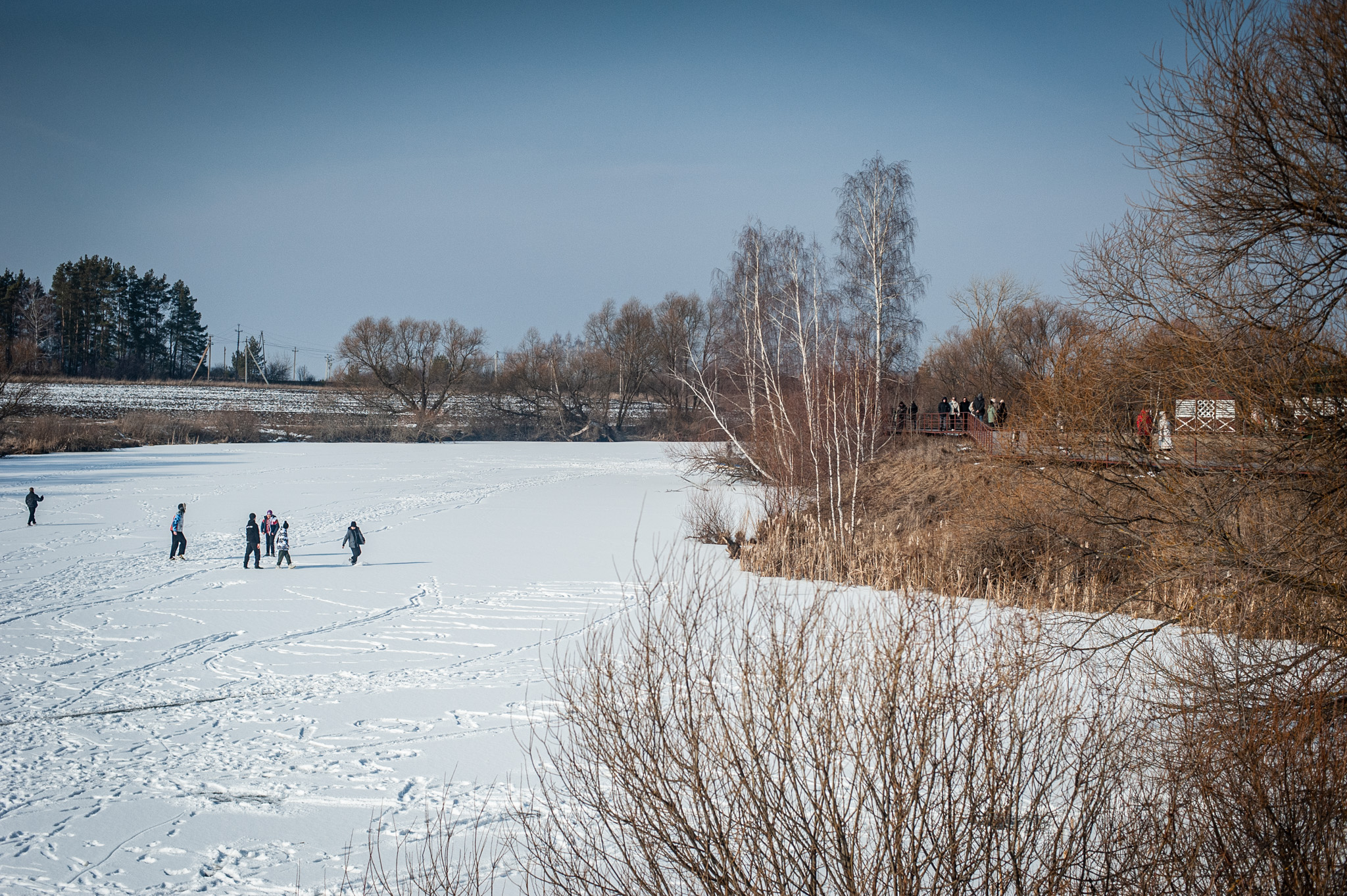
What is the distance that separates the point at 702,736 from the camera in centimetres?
520

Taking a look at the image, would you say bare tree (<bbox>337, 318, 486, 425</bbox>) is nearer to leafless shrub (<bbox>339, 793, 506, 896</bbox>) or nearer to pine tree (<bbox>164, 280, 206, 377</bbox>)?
pine tree (<bbox>164, 280, 206, 377</bbox>)

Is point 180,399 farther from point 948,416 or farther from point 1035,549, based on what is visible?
point 1035,549

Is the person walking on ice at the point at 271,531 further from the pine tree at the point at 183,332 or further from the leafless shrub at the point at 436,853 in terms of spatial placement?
the pine tree at the point at 183,332

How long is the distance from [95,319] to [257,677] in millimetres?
83563

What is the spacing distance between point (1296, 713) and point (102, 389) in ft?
262

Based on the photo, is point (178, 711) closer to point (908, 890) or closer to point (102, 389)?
point (908, 890)

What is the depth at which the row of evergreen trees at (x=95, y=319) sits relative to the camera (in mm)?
69125

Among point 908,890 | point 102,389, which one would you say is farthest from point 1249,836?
point 102,389

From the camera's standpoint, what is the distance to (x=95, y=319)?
75.3 meters

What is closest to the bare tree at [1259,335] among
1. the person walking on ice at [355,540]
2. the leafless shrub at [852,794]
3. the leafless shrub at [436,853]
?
the leafless shrub at [852,794]

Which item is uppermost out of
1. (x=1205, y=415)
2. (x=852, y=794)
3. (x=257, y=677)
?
(x=1205, y=415)

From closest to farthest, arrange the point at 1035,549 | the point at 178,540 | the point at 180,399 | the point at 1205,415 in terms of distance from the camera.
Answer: the point at 1205,415 → the point at 1035,549 → the point at 178,540 → the point at 180,399

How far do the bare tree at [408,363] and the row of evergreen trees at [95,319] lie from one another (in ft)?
82.1

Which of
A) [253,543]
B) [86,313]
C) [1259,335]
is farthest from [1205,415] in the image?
[86,313]
